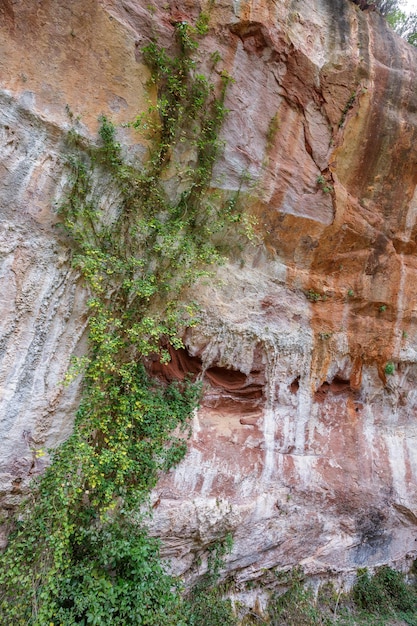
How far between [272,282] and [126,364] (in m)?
3.14

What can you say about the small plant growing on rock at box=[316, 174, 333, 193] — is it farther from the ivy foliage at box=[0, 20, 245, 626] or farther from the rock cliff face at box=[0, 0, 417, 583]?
the ivy foliage at box=[0, 20, 245, 626]

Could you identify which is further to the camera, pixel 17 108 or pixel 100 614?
pixel 17 108

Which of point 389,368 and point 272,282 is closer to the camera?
point 272,282

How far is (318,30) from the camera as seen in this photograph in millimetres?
6160

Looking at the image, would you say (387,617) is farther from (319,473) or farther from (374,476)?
(319,473)

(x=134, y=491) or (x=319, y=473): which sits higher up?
(x=319, y=473)

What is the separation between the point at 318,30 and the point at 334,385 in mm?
6764

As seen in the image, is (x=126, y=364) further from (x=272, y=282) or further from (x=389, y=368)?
(x=389, y=368)

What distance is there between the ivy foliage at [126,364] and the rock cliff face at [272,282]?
29 cm

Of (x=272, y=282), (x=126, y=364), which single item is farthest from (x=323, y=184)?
(x=126, y=364)

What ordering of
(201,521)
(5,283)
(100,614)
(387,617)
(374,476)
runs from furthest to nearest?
(374,476)
(387,617)
(201,521)
(5,283)
(100,614)

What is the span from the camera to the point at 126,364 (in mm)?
4473

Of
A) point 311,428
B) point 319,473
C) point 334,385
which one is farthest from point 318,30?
point 319,473

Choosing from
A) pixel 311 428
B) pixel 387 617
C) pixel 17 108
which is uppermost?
pixel 17 108
